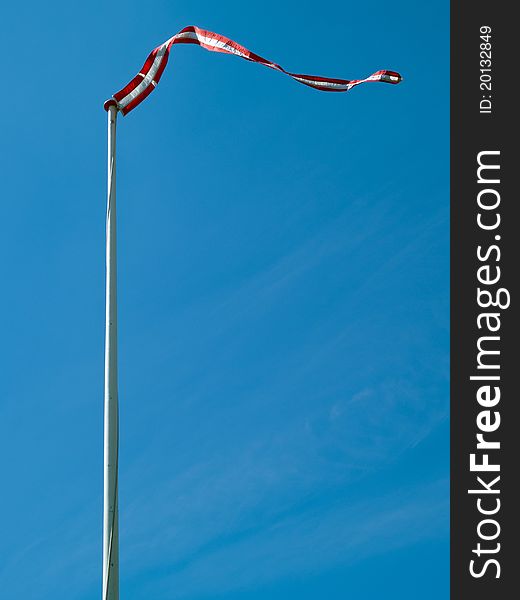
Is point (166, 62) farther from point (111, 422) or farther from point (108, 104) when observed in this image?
point (111, 422)

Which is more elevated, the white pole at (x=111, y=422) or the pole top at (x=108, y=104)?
the pole top at (x=108, y=104)

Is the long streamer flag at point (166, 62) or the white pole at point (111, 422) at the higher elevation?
the long streamer flag at point (166, 62)

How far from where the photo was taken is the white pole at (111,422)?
13383mm

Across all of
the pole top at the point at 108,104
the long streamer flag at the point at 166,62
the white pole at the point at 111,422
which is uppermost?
the long streamer flag at the point at 166,62

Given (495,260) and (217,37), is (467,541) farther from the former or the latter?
(217,37)

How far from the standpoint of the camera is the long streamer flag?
61.5 ft

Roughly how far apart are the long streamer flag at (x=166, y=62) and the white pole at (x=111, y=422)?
7.56 ft

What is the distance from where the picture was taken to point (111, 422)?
47.2 feet

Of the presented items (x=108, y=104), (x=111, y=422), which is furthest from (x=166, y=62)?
(x=111, y=422)

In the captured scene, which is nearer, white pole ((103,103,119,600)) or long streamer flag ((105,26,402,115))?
white pole ((103,103,119,600))

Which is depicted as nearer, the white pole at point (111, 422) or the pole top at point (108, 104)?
the white pole at point (111, 422)

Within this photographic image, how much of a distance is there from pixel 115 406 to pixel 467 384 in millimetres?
11145

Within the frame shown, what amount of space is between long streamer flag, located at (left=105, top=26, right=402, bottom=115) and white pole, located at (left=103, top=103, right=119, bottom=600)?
2306 mm

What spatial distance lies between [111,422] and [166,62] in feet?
29.8
